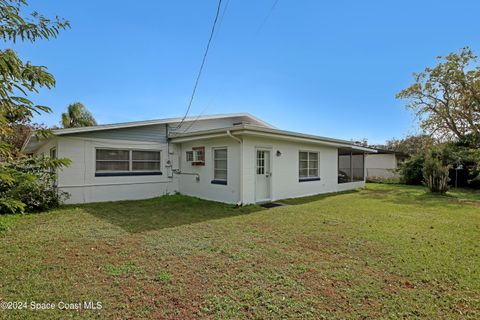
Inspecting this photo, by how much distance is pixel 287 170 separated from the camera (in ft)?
35.6

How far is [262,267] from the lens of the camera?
151 inches

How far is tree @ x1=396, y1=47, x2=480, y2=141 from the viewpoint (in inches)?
715

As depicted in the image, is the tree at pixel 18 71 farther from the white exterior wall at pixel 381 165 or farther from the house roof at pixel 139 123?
the white exterior wall at pixel 381 165

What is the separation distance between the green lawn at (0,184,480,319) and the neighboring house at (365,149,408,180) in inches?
691

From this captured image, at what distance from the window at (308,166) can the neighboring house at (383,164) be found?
12.7m

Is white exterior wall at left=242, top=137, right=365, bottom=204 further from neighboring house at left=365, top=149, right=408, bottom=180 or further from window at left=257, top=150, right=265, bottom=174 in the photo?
neighboring house at left=365, top=149, right=408, bottom=180

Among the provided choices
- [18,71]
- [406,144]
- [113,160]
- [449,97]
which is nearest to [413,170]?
[449,97]

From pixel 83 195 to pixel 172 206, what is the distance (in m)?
3.53

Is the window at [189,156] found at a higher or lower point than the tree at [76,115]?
lower

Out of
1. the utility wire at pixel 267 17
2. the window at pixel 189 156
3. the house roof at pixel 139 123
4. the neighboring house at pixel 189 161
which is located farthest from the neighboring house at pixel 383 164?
the utility wire at pixel 267 17

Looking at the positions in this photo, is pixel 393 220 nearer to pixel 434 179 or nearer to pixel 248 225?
pixel 248 225

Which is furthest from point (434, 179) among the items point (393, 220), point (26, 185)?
point (26, 185)

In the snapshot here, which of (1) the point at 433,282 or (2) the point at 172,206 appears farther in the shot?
(2) the point at 172,206

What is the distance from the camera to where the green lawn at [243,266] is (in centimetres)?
283
